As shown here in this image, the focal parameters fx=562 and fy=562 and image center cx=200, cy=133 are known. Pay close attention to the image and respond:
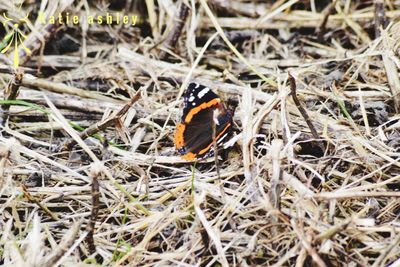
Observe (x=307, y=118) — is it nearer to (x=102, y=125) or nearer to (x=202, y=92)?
(x=202, y=92)

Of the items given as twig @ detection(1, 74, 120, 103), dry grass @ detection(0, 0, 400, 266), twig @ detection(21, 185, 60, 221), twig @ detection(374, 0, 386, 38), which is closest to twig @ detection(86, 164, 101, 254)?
dry grass @ detection(0, 0, 400, 266)

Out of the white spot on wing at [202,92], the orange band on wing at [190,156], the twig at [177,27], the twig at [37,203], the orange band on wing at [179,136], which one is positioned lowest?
the twig at [37,203]

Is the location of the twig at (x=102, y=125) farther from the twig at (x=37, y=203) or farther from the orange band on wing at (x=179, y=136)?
the twig at (x=37, y=203)

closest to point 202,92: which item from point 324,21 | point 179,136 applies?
point 179,136

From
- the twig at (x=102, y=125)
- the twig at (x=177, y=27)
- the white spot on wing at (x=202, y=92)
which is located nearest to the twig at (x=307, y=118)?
the white spot on wing at (x=202, y=92)

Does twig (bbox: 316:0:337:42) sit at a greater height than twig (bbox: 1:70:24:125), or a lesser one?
greater

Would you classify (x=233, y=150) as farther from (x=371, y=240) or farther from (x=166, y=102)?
(x=371, y=240)

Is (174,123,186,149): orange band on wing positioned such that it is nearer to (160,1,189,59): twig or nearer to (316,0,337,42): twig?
(160,1,189,59): twig
